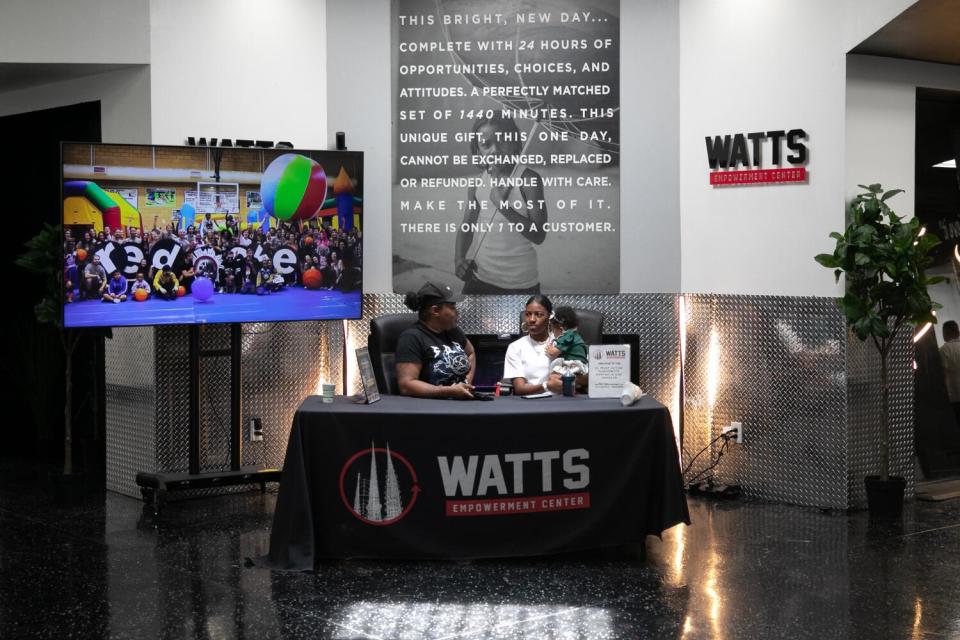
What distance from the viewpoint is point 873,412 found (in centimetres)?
662

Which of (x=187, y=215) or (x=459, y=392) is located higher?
(x=187, y=215)

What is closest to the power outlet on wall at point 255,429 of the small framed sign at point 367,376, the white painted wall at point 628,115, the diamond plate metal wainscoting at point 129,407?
the diamond plate metal wainscoting at point 129,407

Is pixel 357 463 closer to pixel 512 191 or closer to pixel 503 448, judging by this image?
pixel 503 448

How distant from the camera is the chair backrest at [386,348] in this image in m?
5.94

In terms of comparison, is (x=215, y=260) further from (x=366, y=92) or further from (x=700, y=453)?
(x=700, y=453)

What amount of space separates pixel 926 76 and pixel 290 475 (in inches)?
178

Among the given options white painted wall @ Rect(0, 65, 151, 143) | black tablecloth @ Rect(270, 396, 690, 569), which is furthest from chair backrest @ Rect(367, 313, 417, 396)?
white painted wall @ Rect(0, 65, 151, 143)

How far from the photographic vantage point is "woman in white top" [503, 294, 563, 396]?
6.12 metres

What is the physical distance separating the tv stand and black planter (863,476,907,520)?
3421 mm

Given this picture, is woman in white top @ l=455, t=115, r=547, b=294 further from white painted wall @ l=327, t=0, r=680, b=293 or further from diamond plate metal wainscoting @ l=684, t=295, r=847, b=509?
diamond plate metal wainscoting @ l=684, t=295, r=847, b=509

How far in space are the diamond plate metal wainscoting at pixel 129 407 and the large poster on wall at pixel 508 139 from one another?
5.62 ft

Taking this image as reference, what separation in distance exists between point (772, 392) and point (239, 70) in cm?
379

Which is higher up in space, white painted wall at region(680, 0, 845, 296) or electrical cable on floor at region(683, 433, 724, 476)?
white painted wall at region(680, 0, 845, 296)

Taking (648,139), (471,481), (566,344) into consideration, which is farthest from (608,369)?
(648,139)
